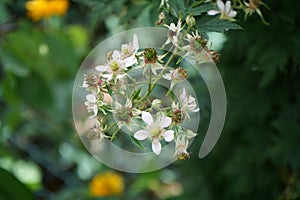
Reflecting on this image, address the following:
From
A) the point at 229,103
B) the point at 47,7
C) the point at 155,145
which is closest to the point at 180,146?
the point at 155,145

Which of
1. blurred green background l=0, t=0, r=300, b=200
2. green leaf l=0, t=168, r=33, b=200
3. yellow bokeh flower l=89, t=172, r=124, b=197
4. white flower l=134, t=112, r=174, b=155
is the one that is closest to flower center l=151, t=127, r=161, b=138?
white flower l=134, t=112, r=174, b=155

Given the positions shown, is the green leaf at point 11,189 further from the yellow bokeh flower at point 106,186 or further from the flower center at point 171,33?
the yellow bokeh flower at point 106,186

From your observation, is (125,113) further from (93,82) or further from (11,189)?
(11,189)

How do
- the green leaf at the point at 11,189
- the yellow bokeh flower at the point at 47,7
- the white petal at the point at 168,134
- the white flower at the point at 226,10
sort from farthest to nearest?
the yellow bokeh flower at the point at 47,7, the green leaf at the point at 11,189, the white flower at the point at 226,10, the white petal at the point at 168,134

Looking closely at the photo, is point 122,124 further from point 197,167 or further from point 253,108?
point 197,167

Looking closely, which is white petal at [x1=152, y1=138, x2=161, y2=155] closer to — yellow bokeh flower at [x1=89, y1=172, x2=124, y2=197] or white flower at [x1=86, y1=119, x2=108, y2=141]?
white flower at [x1=86, y1=119, x2=108, y2=141]

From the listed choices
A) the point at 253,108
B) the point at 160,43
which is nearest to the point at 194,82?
the point at 253,108

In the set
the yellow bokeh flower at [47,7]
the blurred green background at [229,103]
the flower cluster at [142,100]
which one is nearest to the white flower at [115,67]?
the flower cluster at [142,100]
